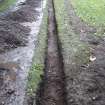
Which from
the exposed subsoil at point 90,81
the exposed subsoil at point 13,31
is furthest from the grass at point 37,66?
the exposed subsoil at point 90,81

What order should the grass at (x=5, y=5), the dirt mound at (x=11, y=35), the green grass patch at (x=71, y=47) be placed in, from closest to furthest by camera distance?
the green grass patch at (x=71, y=47), the dirt mound at (x=11, y=35), the grass at (x=5, y=5)

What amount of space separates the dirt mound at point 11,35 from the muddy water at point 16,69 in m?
0.34

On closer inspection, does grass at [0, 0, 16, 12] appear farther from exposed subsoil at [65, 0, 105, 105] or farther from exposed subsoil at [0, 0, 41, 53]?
exposed subsoil at [65, 0, 105, 105]

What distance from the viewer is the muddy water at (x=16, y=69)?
22.1 feet

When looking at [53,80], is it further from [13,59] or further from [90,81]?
[13,59]

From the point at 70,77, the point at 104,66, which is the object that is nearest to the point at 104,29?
the point at 104,66

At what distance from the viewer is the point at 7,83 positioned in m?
7.51

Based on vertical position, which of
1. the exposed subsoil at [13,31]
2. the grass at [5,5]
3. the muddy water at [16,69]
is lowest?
the grass at [5,5]

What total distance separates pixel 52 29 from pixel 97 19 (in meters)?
2.78

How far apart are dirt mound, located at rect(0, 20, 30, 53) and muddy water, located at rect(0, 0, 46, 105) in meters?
0.34

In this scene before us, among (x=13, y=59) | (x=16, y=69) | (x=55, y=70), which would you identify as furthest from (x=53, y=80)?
(x=13, y=59)

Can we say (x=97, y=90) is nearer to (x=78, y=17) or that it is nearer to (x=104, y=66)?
(x=104, y=66)

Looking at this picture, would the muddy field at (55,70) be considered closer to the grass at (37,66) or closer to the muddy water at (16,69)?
the muddy water at (16,69)

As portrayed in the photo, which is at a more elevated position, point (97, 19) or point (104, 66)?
point (104, 66)
